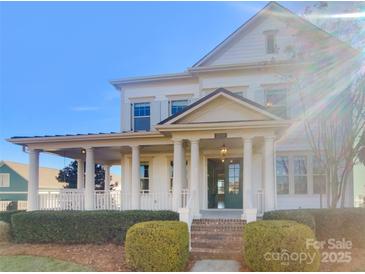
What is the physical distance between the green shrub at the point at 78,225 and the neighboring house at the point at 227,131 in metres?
1.72

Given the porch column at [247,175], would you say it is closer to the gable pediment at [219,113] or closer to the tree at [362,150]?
the gable pediment at [219,113]

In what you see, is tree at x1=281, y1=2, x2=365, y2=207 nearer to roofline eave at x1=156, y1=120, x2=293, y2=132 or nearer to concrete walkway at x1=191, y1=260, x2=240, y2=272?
roofline eave at x1=156, y1=120, x2=293, y2=132

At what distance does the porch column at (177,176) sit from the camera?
11633 millimetres

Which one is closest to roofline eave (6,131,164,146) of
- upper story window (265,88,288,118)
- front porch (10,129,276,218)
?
front porch (10,129,276,218)

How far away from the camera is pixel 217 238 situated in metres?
A: 9.67

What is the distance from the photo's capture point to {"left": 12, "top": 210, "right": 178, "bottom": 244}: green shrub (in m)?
10.4

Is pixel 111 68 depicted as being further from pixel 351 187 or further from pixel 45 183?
pixel 45 183

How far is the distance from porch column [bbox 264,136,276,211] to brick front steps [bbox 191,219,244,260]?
1.25m

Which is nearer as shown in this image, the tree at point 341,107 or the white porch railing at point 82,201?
the tree at point 341,107

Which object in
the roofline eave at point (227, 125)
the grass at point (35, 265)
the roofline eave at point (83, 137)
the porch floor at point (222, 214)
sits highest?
the roofline eave at point (227, 125)

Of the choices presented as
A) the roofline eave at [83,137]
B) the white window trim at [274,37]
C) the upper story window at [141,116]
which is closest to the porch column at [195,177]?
the roofline eave at [83,137]

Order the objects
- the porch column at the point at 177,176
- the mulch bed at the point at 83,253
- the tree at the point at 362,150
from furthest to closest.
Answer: the tree at the point at 362,150 < the porch column at the point at 177,176 < the mulch bed at the point at 83,253

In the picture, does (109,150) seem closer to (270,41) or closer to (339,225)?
(270,41)

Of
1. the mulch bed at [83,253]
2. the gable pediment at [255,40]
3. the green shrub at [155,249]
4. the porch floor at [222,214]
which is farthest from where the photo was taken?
the gable pediment at [255,40]
